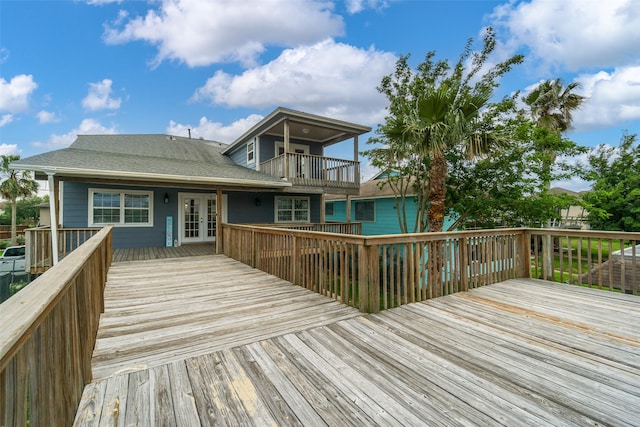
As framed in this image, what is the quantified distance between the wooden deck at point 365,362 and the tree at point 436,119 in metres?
3.48

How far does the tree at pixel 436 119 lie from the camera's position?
6133mm

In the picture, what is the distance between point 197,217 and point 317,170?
5.02 m

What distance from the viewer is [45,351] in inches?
46.8

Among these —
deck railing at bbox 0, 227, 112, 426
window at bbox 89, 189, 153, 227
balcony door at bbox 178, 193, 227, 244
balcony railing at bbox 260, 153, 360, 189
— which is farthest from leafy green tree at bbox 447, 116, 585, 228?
window at bbox 89, 189, 153, 227

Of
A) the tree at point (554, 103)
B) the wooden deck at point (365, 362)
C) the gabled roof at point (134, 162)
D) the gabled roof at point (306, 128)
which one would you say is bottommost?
the wooden deck at point (365, 362)

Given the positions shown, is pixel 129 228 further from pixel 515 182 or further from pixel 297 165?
pixel 515 182

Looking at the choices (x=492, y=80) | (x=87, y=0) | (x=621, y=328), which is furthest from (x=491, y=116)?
(x=87, y=0)

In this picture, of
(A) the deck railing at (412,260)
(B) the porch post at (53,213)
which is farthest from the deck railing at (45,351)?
(B) the porch post at (53,213)

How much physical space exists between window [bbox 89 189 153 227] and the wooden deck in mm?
6347

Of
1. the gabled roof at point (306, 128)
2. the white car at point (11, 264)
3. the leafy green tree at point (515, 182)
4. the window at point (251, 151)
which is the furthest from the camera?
the window at point (251, 151)

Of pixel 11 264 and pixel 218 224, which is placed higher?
pixel 218 224

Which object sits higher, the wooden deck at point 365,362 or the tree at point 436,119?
the tree at point 436,119

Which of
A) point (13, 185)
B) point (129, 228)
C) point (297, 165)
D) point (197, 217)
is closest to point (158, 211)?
point (129, 228)

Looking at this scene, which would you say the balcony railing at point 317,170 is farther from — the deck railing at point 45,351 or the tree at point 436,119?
the deck railing at point 45,351
